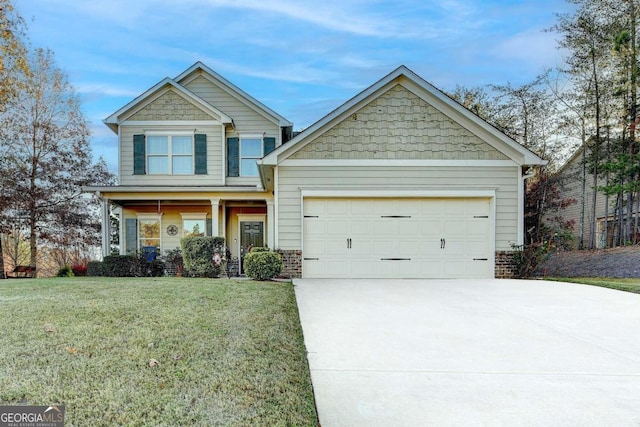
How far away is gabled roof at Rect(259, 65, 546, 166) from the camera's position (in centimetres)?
1035

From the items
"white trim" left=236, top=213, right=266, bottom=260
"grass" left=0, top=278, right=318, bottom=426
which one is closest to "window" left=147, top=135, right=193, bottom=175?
"white trim" left=236, top=213, right=266, bottom=260

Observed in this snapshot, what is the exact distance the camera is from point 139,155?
14.9 metres

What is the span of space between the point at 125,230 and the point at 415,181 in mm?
11302

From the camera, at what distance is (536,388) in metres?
3.33

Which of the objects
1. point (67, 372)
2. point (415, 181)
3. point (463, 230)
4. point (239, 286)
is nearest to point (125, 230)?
point (239, 286)

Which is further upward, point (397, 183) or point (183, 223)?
point (397, 183)

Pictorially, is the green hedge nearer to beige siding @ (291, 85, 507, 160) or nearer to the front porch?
the front porch

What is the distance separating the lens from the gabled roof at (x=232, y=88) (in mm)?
15344

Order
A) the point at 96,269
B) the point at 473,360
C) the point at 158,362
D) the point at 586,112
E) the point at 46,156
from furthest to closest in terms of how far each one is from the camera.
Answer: the point at 46,156 → the point at 586,112 → the point at 96,269 → the point at 473,360 → the point at 158,362

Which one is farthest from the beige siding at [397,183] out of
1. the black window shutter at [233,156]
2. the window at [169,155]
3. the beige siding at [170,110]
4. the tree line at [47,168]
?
the tree line at [47,168]

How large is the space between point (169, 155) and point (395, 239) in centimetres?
933

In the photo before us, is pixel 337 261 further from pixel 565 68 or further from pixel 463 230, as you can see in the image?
pixel 565 68

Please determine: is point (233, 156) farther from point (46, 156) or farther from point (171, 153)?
point (46, 156)

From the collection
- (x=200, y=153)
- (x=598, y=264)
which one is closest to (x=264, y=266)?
(x=200, y=153)
